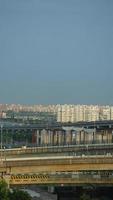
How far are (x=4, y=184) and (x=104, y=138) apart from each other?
17.4 m

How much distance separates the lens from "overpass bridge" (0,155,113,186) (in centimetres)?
1178

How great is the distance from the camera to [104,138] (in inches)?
1088

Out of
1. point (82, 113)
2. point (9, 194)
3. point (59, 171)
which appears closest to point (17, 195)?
point (9, 194)

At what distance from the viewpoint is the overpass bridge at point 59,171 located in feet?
Answer: 38.7

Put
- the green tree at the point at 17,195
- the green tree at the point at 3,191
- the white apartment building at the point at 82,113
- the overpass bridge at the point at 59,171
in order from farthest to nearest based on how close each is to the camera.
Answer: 1. the white apartment building at the point at 82,113
2. the overpass bridge at the point at 59,171
3. the green tree at the point at 17,195
4. the green tree at the point at 3,191

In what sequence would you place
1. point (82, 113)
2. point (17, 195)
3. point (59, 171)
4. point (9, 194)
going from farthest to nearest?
point (82, 113) < point (59, 171) < point (17, 195) < point (9, 194)

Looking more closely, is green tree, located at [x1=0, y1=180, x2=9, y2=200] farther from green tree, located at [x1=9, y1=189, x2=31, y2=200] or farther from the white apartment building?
the white apartment building

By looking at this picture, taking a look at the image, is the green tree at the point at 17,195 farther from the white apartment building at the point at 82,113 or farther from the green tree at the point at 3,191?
the white apartment building at the point at 82,113

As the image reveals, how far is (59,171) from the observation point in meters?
12.4

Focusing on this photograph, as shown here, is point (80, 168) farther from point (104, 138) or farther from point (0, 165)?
point (104, 138)

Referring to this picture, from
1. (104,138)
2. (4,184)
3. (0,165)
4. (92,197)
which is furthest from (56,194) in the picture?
(104,138)

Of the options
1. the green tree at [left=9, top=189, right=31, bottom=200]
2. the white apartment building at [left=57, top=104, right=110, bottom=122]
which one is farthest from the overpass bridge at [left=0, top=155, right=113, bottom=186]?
the white apartment building at [left=57, top=104, right=110, bottom=122]

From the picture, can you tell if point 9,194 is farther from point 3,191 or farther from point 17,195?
point 3,191

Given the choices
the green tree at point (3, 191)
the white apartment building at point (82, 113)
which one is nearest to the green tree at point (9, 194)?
the green tree at point (3, 191)
